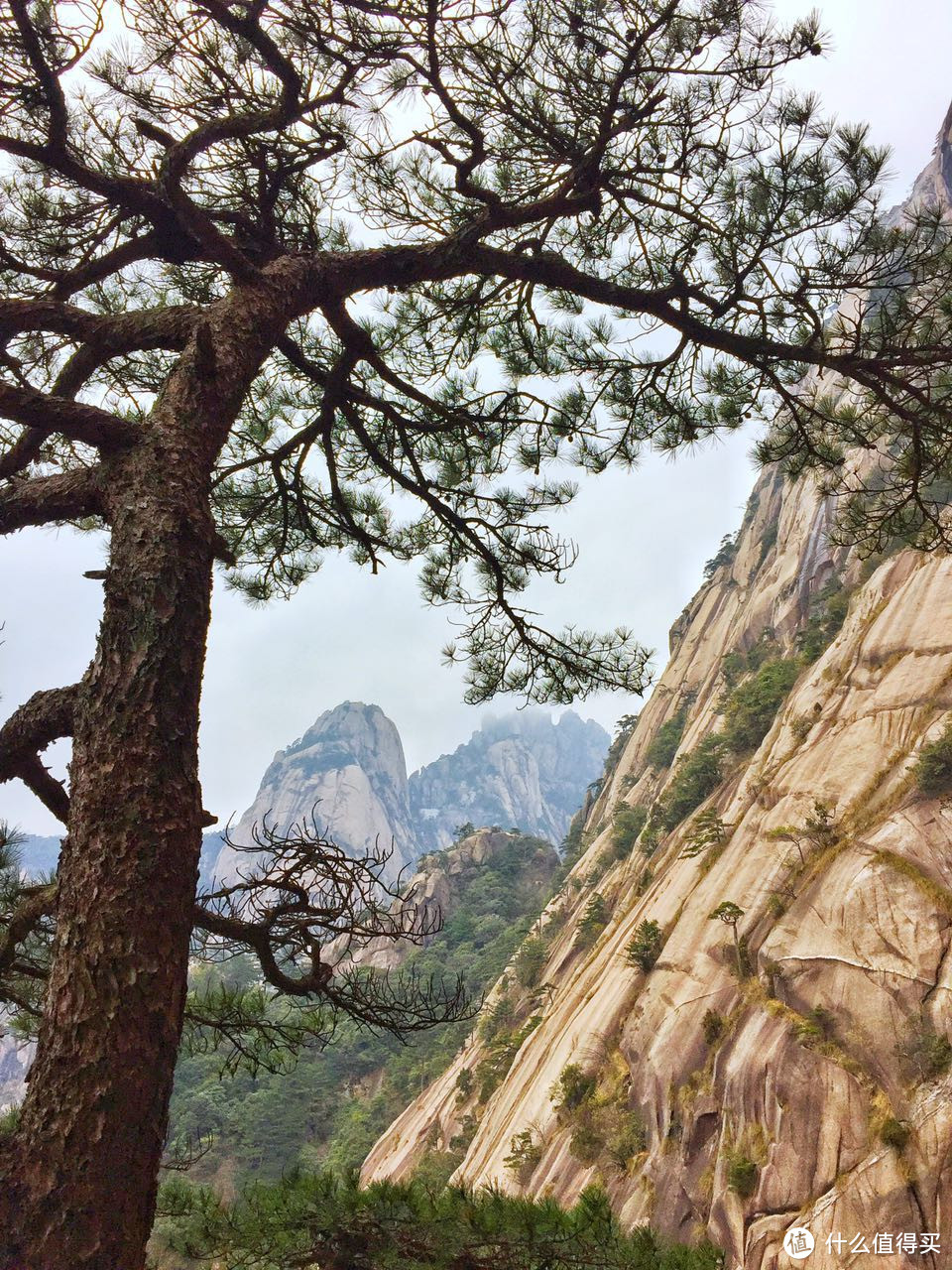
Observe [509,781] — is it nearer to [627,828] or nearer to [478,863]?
[478,863]

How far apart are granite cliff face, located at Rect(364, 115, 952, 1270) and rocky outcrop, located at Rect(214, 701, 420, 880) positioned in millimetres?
50474

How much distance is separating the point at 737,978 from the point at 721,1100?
1.46m

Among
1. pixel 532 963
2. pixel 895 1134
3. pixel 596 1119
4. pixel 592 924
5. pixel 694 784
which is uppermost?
pixel 694 784

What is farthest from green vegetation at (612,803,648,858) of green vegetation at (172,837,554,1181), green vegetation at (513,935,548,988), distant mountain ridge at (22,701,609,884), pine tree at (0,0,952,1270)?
distant mountain ridge at (22,701,609,884)

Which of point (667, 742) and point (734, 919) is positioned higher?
point (667, 742)

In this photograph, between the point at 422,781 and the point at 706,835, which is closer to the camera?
the point at 706,835

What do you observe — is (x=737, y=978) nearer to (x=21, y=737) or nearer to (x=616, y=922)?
(x=616, y=922)

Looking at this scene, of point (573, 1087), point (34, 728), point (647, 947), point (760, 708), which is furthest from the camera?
point (760, 708)

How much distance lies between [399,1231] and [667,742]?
20.8m

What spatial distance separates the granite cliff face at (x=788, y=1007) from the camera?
7.07 m

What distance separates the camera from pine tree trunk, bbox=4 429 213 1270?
2.66 feet

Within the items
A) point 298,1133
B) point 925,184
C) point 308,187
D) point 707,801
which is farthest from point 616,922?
point 925,184

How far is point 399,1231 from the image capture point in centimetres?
179

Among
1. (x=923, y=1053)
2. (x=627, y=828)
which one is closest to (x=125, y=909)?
(x=923, y=1053)
